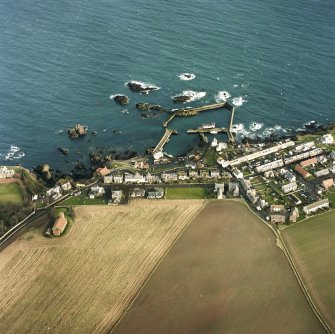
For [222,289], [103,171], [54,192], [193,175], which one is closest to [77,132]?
[103,171]

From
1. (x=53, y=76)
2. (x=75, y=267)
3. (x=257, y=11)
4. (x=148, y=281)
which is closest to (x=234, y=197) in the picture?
(x=148, y=281)

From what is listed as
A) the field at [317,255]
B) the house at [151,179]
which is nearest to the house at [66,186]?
the house at [151,179]

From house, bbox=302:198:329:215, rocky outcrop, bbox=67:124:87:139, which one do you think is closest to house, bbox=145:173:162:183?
rocky outcrop, bbox=67:124:87:139

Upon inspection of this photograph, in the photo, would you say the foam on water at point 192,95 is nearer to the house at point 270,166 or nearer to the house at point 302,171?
the house at point 270,166

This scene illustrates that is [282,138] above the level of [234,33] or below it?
below

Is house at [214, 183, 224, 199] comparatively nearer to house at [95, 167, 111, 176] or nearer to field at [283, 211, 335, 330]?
field at [283, 211, 335, 330]

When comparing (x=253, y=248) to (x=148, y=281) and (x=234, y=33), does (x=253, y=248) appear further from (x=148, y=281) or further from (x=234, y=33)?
(x=234, y=33)
